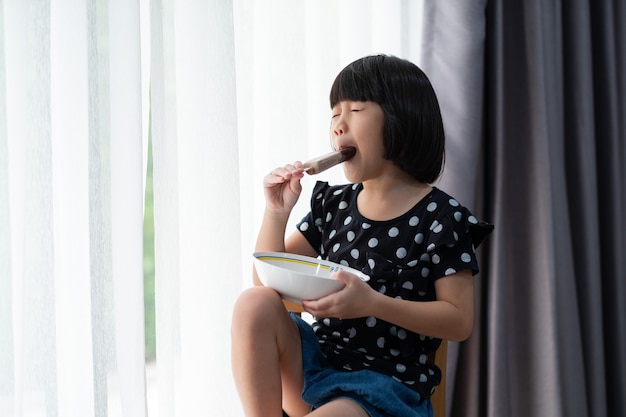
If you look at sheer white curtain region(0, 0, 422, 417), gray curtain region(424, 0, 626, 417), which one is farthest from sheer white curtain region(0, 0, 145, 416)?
gray curtain region(424, 0, 626, 417)

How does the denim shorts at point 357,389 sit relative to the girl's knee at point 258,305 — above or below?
below

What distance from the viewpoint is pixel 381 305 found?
3.05 ft

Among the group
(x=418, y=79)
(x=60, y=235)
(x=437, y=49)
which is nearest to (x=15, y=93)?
(x=60, y=235)

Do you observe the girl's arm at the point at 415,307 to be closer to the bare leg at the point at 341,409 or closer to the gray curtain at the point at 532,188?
the bare leg at the point at 341,409

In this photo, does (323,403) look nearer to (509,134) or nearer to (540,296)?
(540,296)

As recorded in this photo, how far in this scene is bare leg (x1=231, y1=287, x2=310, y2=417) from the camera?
892mm

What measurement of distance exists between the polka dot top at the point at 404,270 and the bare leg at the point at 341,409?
9 centimetres

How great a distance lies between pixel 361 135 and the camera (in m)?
1.06

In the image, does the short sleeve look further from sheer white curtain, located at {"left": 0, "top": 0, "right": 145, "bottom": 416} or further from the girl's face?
sheer white curtain, located at {"left": 0, "top": 0, "right": 145, "bottom": 416}

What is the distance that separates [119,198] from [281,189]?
0.28 m

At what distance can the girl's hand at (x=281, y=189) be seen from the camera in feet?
3.50

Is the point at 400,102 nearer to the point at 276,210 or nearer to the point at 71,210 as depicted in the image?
the point at 276,210

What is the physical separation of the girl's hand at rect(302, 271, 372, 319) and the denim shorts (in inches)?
4.5

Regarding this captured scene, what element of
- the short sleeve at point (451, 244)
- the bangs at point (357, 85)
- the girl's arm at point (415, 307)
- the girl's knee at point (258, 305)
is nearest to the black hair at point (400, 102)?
the bangs at point (357, 85)
